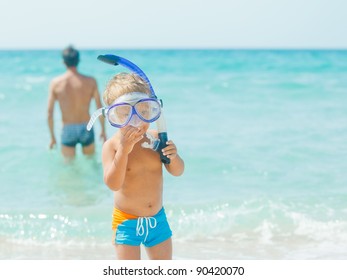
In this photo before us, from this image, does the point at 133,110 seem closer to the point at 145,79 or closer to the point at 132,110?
the point at 132,110

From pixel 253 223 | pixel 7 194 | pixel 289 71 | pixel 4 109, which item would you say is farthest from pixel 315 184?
pixel 289 71

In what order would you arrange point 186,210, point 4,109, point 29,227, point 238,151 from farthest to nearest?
point 4,109 → point 238,151 → point 186,210 → point 29,227

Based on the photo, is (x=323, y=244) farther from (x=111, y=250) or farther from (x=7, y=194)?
(x=7, y=194)

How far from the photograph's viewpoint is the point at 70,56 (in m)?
7.13

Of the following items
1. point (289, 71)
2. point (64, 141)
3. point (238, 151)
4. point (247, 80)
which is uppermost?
point (289, 71)

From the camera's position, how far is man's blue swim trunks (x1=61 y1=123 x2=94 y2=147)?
7430 millimetres

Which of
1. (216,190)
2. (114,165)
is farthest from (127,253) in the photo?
(216,190)

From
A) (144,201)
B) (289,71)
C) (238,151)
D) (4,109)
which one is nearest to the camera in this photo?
(144,201)

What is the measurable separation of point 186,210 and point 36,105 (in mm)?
10061

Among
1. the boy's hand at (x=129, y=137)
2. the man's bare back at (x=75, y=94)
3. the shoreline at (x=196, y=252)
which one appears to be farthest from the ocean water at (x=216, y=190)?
the boy's hand at (x=129, y=137)

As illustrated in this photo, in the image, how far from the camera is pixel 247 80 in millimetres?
21859

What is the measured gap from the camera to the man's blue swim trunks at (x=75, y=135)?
7.43 meters

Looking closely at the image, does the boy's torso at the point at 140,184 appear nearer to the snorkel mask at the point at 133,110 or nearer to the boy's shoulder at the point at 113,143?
the boy's shoulder at the point at 113,143

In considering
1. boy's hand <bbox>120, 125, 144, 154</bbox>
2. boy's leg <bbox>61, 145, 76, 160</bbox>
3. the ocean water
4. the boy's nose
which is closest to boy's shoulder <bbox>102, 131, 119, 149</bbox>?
boy's hand <bbox>120, 125, 144, 154</bbox>
